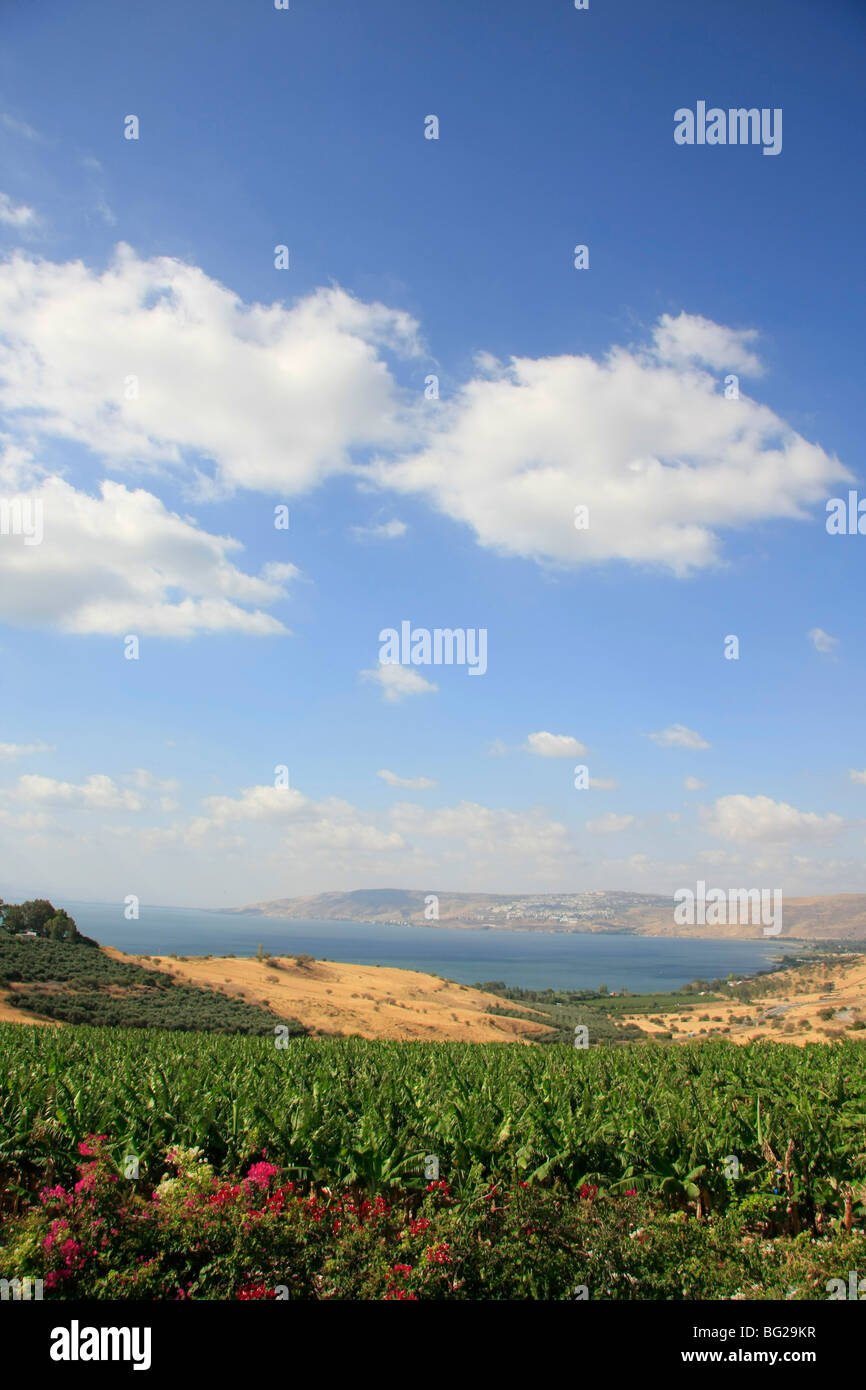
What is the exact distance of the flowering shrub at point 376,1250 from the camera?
6848mm

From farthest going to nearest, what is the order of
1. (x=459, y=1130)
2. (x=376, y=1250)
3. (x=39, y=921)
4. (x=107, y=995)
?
(x=39, y=921)
(x=107, y=995)
(x=459, y=1130)
(x=376, y=1250)

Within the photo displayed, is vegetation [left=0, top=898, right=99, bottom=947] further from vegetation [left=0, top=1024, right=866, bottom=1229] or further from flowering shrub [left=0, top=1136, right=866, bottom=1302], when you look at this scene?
flowering shrub [left=0, top=1136, right=866, bottom=1302]

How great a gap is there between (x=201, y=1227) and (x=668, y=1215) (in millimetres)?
6454

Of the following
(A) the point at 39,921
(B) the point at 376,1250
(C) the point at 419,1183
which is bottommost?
(A) the point at 39,921

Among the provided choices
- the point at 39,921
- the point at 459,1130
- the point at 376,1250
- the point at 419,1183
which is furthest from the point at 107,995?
the point at 376,1250

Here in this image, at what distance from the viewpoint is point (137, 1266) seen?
23.1 ft

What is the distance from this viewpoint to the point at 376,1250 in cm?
722

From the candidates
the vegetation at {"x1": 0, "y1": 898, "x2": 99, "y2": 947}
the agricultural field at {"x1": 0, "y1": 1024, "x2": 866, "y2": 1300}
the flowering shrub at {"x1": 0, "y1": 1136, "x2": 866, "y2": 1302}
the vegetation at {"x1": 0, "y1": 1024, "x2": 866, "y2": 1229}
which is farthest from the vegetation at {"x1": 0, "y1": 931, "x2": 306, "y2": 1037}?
the flowering shrub at {"x1": 0, "y1": 1136, "x2": 866, "y2": 1302}

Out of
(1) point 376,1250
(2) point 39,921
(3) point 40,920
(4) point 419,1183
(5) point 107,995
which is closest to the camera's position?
(1) point 376,1250

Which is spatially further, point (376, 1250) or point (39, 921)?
point (39, 921)

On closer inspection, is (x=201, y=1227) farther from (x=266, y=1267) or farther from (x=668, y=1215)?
(x=668, y=1215)

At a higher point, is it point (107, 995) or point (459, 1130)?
point (459, 1130)

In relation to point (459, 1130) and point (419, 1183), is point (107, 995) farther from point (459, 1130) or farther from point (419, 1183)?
point (419, 1183)
